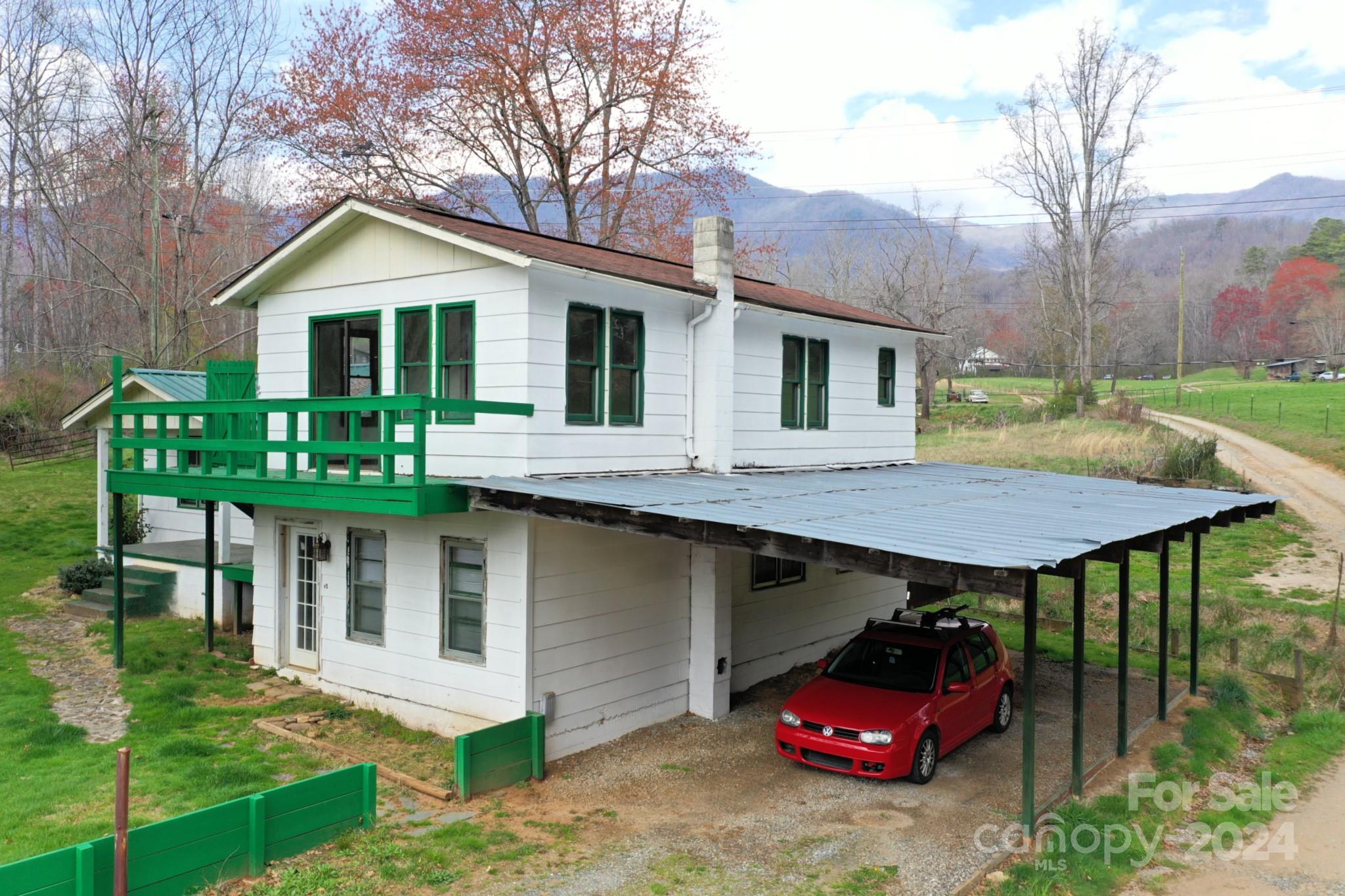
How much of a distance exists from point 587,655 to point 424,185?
19.5 metres

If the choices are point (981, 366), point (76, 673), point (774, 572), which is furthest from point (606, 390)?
point (981, 366)

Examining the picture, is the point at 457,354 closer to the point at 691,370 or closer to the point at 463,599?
the point at 463,599

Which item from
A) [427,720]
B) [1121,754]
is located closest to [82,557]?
[427,720]

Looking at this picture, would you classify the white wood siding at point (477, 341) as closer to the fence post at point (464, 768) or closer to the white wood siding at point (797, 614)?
the fence post at point (464, 768)

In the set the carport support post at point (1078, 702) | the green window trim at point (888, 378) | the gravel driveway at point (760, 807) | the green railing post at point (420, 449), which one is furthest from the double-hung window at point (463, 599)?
the green window trim at point (888, 378)

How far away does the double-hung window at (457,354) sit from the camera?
36.9 feet

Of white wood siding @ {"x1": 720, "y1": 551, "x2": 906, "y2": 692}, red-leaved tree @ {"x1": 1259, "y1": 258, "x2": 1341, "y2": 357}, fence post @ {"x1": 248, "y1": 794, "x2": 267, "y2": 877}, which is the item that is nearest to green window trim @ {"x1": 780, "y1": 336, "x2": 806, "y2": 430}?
white wood siding @ {"x1": 720, "y1": 551, "x2": 906, "y2": 692}

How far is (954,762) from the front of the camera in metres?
10.7

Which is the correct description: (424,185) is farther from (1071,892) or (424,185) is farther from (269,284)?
(1071,892)

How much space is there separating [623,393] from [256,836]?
674 centimetres

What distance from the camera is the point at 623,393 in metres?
12.2

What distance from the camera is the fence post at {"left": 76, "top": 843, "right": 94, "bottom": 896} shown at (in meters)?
6.11

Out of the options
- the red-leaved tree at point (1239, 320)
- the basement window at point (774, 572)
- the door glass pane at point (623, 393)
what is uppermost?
the red-leaved tree at point (1239, 320)

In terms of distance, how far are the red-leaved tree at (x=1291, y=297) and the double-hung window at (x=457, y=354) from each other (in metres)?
83.5
